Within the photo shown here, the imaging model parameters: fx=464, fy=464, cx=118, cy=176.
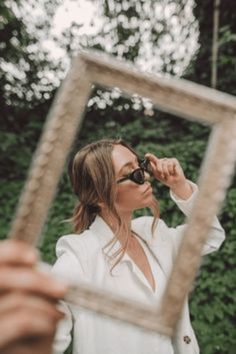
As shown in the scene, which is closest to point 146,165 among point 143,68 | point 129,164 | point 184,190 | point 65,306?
point 129,164

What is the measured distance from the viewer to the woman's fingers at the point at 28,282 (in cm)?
82

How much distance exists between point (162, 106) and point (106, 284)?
620 mm

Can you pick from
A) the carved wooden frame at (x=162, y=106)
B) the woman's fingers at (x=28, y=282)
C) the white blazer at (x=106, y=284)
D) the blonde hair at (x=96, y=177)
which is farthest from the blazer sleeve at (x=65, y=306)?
the woman's fingers at (x=28, y=282)

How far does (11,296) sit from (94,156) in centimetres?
89

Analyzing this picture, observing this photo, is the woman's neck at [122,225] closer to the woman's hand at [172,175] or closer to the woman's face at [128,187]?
the woman's face at [128,187]

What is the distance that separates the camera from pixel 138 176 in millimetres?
1579


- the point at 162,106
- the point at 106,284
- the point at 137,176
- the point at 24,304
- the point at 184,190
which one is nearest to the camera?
the point at 24,304

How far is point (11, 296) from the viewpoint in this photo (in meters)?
0.81

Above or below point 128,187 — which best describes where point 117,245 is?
below

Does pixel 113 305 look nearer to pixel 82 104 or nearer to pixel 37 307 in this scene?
pixel 37 307

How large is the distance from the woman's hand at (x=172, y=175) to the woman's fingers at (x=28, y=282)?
925mm

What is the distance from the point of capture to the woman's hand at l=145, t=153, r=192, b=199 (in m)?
1.70

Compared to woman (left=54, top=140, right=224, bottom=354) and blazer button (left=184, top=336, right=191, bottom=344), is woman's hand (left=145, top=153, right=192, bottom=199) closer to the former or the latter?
woman (left=54, top=140, right=224, bottom=354)

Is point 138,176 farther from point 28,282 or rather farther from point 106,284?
point 28,282
